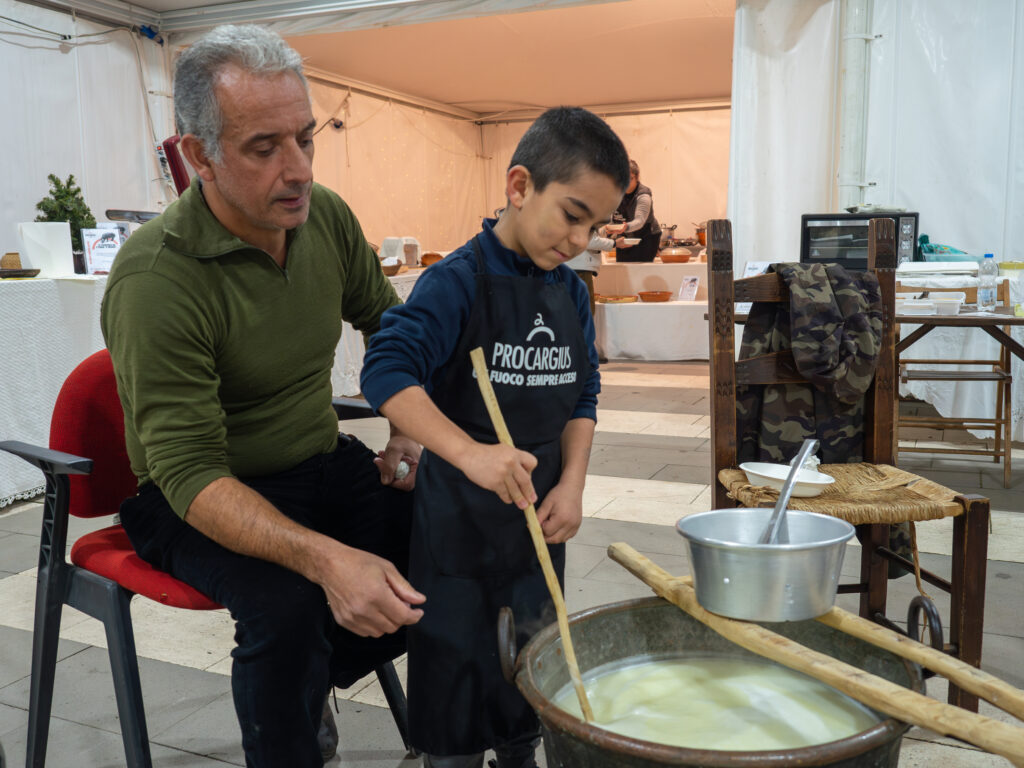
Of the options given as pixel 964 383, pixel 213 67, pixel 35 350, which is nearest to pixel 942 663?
pixel 213 67

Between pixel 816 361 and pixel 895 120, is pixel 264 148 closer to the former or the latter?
pixel 816 361

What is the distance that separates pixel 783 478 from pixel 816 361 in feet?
0.94

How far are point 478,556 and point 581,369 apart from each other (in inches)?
13.8

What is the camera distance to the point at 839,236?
13.4ft

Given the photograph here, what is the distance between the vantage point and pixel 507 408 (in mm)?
1342

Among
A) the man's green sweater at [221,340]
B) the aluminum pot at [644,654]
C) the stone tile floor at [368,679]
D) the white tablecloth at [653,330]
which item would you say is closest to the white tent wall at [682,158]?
the white tablecloth at [653,330]

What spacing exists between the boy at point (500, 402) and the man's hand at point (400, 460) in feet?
0.79

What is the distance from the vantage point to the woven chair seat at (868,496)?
1720 mm

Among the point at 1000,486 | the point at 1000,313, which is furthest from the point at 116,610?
the point at 1000,486

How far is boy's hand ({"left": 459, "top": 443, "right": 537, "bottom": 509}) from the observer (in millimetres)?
1051

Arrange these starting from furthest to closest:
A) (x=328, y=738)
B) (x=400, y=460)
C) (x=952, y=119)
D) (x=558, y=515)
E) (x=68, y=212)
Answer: (x=952, y=119) → (x=68, y=212) → (x=328, y=738) → (x=400, y=460) → (x=558, y=515)

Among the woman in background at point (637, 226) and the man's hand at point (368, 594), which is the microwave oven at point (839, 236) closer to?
the woman in background at point (637, 226)

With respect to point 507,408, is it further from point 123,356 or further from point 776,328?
point 776,328

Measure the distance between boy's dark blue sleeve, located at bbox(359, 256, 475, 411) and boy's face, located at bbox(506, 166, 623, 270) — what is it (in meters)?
0.12
